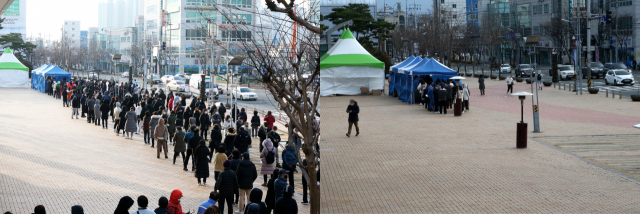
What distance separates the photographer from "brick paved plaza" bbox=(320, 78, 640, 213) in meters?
9.23

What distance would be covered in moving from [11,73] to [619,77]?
45.4 metres

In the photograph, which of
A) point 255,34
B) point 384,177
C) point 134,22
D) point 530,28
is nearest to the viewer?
point 255,34

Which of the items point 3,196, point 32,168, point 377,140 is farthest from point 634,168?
point 32,168

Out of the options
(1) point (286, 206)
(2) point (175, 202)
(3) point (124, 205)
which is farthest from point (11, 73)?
(1) point (286, 206)

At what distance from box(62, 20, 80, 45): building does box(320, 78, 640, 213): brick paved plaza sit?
67.1m

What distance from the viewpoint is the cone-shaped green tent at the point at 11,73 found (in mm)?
45400

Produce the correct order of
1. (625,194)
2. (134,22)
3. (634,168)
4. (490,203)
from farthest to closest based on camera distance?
(134,22), (634,168), (625,194), (490,203)

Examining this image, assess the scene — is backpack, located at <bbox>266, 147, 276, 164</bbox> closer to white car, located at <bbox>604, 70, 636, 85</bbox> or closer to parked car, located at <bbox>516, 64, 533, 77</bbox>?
parked car, located at <bbox>516, 64, 533, 77</bbox>

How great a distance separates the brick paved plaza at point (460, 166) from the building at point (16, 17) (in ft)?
163

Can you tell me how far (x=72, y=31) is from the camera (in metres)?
75.6

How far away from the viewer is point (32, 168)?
1480cm

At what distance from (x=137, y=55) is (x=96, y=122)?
48.9 m

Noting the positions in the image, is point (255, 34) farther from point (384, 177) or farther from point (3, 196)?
point (3, 196)

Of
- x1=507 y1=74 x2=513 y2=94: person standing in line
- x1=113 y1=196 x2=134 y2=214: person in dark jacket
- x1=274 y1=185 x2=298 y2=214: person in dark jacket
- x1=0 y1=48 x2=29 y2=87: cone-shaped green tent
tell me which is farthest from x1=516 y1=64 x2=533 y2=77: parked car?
x1=0 y1=48 x2=29 y2=87: cone-shaped green tent
